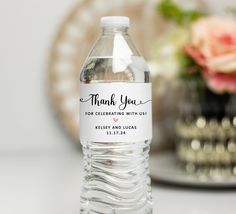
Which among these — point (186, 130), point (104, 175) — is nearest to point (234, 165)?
point (186, 130)

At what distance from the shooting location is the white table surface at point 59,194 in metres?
0.97

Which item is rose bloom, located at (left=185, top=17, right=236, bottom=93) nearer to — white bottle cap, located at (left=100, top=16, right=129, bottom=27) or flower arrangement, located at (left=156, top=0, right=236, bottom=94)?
flower arrangement, located at (left=156, top=0, right=236, bottom=94)

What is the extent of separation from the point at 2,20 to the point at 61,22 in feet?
0.58

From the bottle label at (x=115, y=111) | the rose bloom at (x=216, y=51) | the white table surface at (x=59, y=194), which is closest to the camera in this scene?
the bottle label at (x=115, y=111)

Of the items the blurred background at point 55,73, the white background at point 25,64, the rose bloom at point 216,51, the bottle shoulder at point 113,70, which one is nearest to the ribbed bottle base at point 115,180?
the bottle shoulder at point 113,70

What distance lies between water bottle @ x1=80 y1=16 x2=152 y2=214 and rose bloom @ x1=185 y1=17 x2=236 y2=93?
0.32 metres

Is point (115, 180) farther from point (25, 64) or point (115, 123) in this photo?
point (25, 64)

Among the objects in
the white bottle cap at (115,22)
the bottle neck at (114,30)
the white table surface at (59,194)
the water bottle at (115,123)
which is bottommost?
the white table surface at (59,194)

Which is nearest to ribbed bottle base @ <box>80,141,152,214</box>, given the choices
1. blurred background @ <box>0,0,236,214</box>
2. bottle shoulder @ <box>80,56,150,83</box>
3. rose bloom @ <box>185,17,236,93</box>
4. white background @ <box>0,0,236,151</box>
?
bottle shoulder @ <box>80,56,150,83</box>

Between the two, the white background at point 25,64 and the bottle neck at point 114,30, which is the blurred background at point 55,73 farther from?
the bottle neck at point 114,30

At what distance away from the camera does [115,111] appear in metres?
0.80

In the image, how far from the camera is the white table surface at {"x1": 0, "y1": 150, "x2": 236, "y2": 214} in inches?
38.1

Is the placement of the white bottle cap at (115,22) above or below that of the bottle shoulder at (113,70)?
above

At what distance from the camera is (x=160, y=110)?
1685mm
